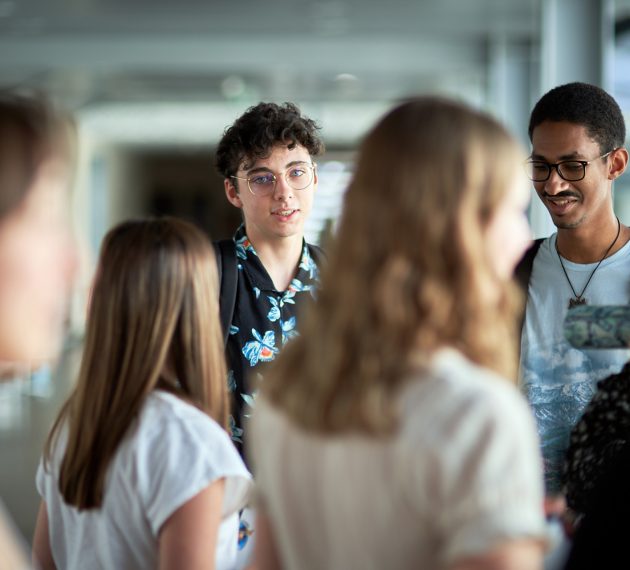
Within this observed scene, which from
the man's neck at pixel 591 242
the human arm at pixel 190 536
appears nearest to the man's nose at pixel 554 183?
the man's neck at pixel 591 242

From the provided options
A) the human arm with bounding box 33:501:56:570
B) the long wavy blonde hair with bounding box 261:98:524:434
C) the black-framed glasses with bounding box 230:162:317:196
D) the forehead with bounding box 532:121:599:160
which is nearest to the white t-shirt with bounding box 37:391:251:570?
the human arm with bounding box 33:501:56:570

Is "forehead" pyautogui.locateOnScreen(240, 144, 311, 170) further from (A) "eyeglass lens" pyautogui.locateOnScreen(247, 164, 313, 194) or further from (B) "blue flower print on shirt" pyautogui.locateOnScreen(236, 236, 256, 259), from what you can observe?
(B) "blue flower print on shirt" pyautogui.locateOnScreen(236, 236, 256, 259)

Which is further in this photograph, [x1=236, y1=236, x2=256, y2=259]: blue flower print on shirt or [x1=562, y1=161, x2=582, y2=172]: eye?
[x1=236, y1=236, x2=256, y2=259]: blue flower print on shirt

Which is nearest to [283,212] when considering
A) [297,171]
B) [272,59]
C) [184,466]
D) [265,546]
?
[297,171]

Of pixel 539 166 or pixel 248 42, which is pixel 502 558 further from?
pixel 248 42

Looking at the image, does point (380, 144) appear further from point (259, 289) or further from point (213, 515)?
point (259, 289)

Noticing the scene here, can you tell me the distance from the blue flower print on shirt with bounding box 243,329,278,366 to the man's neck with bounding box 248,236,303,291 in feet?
0.56

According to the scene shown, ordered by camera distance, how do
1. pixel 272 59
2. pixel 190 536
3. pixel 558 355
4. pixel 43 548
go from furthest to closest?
pixel 272 59 < pixel 558 355 < pixel 43 548 < pixel 190 536

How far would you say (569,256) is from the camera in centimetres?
242

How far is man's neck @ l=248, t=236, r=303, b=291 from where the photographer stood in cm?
264

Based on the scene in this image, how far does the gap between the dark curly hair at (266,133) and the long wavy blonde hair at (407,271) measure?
1.52 meters

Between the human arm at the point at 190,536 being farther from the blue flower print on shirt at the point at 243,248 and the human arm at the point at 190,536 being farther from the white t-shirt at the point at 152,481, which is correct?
the blue flower print on shirt at the point at 243,248

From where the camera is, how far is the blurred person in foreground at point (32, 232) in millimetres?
1229

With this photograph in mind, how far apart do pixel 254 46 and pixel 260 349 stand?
8.72 m
